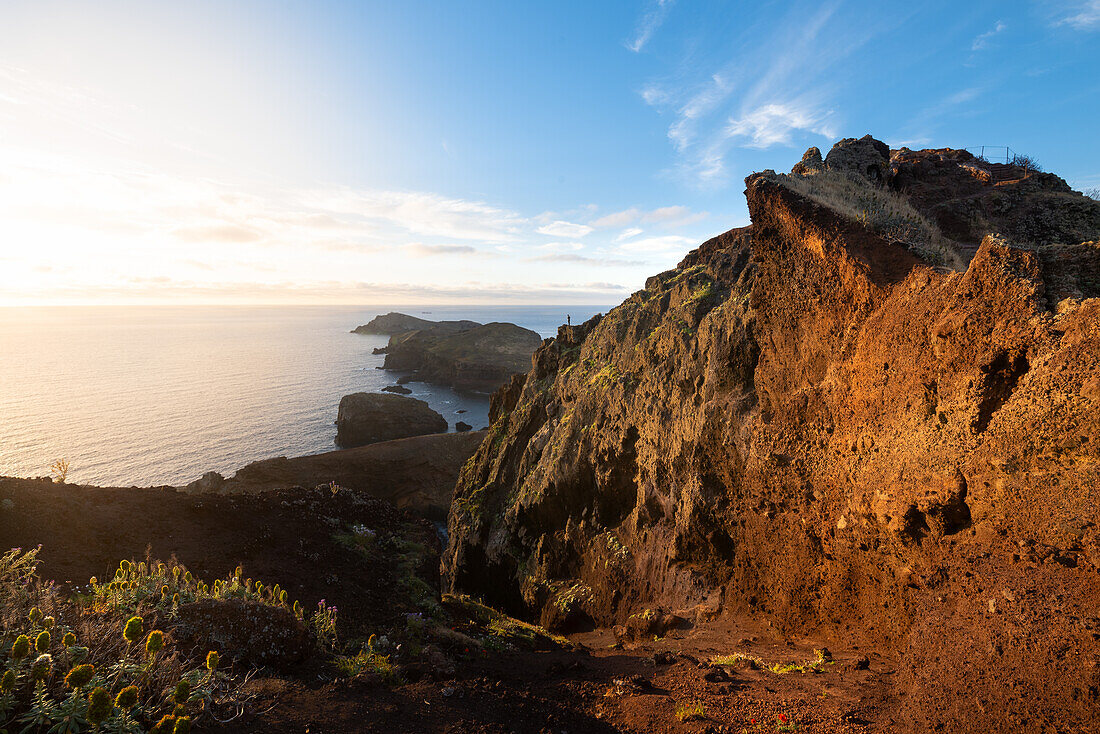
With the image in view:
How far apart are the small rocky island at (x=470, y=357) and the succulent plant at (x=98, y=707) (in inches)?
3134

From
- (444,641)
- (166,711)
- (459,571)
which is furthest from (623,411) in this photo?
(166,711)

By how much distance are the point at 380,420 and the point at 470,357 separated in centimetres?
4297

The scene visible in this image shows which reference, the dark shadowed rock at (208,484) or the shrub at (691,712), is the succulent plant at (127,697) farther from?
the dark shadowed rock at (208,484)

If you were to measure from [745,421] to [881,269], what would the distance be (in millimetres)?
4670

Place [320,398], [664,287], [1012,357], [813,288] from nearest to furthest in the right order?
[1012,357] < [813,288] < [664,287] < [320,398]

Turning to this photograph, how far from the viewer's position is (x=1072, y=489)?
17.5 feet

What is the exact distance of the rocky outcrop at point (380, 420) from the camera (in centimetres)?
5725

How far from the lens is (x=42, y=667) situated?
15.2 feet

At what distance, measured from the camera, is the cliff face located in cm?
541

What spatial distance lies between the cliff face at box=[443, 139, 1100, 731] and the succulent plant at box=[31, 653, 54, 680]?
388 inches

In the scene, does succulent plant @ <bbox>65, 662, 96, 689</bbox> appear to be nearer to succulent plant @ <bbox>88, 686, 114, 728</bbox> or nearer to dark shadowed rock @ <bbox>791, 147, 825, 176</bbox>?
succulent plant @ <bbox>88, 686, 114, 728</bbox>

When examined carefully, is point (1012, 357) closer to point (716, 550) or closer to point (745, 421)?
point (745, 421)

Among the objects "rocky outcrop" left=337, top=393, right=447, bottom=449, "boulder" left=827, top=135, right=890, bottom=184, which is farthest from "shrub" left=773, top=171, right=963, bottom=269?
"rocky outcrop" left=337, top=393, right=447, bottom=449

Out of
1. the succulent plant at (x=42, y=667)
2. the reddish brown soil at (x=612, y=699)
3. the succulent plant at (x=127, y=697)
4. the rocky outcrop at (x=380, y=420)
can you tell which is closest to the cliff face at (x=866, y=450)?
the reddish brown soil at (x=612, y=699)
